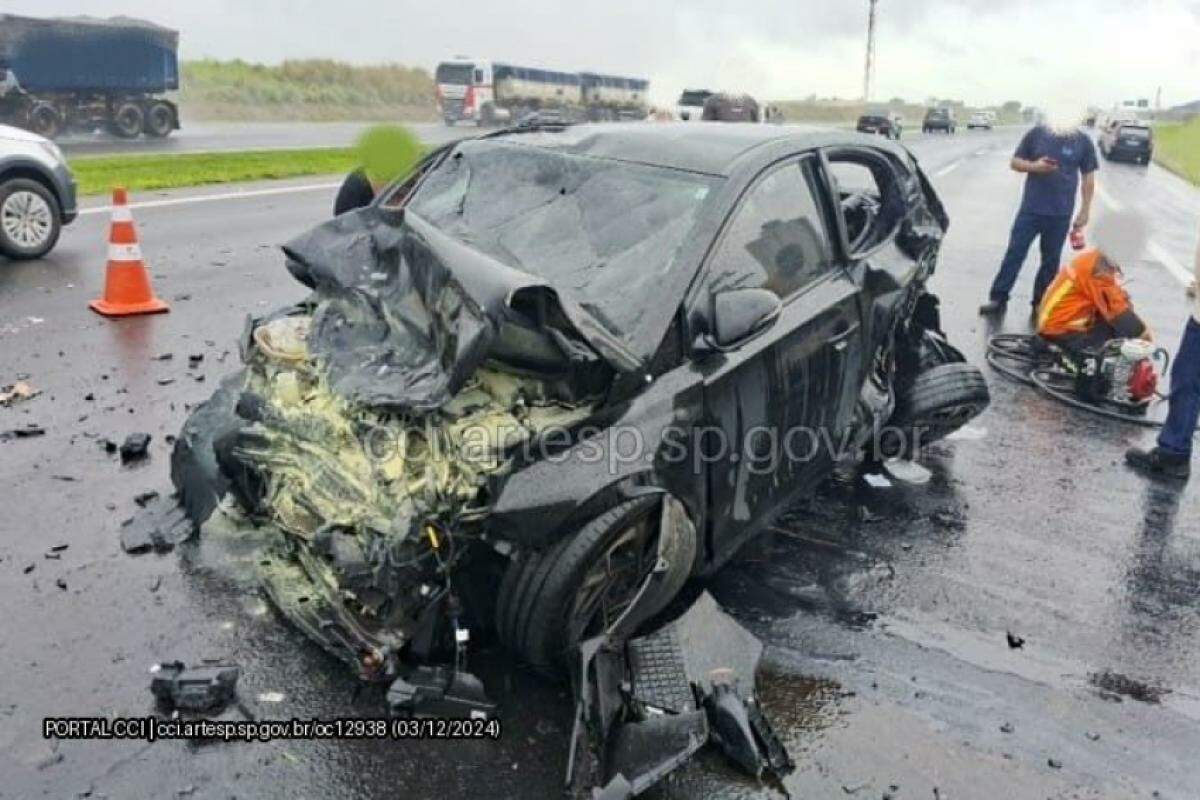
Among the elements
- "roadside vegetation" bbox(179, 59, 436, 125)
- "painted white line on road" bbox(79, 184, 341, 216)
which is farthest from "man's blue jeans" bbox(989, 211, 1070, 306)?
"roadside vegetation" bbox(179, 59, 436, 125)

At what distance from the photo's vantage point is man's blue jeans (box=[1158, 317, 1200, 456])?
19.0 feet

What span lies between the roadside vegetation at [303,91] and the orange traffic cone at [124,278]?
38.7 meters

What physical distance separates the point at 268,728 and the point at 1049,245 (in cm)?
822

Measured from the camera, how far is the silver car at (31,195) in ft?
31.3

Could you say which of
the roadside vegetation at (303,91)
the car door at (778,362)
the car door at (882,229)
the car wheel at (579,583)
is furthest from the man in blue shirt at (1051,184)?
the roadside vegetation at (303,91)

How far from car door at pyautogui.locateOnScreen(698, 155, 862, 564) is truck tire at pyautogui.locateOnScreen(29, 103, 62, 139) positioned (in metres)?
28.0

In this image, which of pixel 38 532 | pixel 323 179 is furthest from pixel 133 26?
pixel 38 532

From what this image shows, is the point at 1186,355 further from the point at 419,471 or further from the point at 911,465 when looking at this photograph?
the point at 419,471

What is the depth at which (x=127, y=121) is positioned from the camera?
2895 centimetres

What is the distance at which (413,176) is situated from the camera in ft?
18.0

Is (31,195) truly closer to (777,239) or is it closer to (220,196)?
(220,196)

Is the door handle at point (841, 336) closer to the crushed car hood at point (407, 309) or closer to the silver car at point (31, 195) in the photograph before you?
the crushed car hood at point (407, 309)

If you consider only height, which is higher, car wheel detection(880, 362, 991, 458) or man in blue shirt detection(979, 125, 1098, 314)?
man in blue shirt detection(979, 125, 1098, 314)

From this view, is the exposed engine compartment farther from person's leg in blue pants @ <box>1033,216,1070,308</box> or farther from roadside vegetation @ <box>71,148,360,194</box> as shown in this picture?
roadside vegetation @ <box>71,148,360,194</box>
